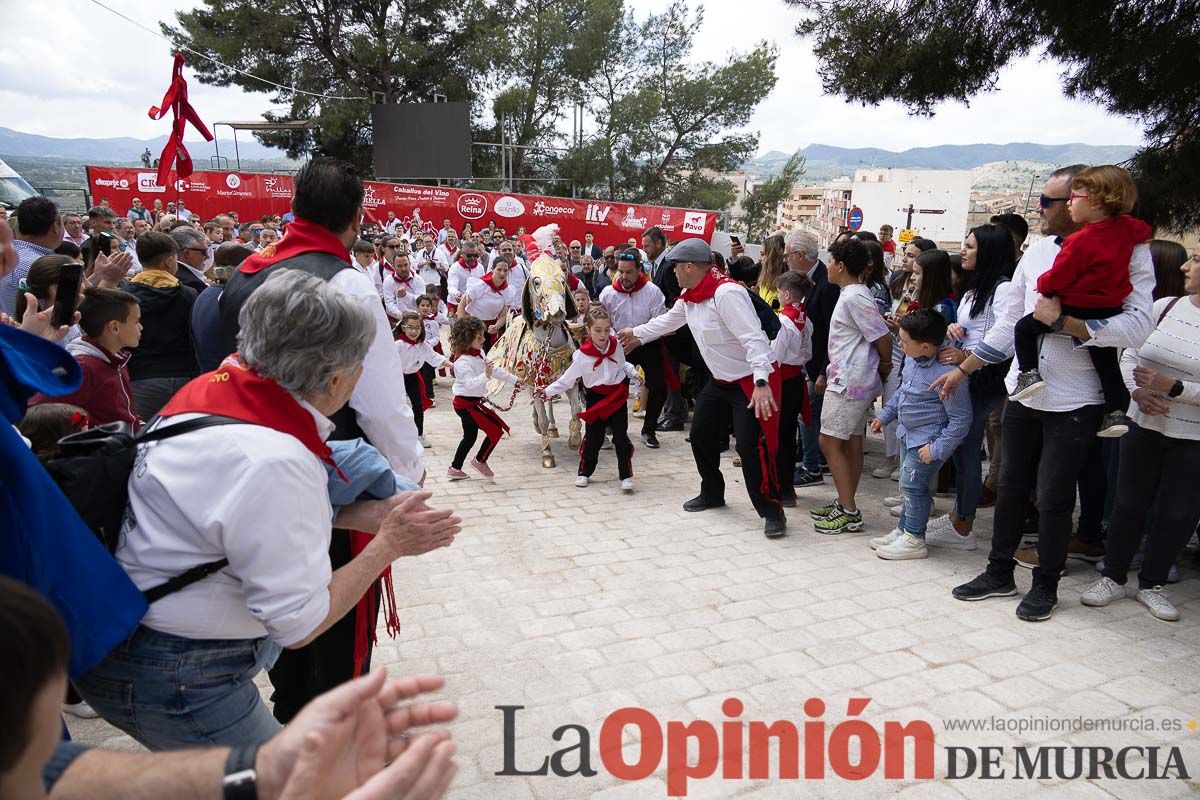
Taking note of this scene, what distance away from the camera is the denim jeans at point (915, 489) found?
15.2 feet

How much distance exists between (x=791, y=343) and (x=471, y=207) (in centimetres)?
1590

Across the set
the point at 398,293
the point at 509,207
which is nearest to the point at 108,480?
the point at 398,293

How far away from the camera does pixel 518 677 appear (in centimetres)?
333

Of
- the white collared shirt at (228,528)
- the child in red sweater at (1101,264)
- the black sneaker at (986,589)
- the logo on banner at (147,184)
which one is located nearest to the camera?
the white collared shirt at (228,528)

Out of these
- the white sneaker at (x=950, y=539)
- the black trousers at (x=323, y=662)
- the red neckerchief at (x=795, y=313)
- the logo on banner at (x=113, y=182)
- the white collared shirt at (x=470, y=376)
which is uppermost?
the logo on banner at (x=113, y=182)

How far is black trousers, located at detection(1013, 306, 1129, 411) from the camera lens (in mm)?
3622

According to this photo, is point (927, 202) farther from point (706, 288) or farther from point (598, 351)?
point (706, 288)

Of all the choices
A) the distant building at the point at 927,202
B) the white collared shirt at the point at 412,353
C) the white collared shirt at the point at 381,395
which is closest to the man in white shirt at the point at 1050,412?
the white collared shirt at the point at 381,395

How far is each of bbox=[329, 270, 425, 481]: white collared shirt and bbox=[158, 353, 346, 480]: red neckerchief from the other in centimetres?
73

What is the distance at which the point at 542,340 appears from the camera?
6926mm

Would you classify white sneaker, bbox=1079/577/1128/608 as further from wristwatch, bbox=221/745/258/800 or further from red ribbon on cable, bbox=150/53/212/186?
red ribbon on cable, bbox=150/53/212/186

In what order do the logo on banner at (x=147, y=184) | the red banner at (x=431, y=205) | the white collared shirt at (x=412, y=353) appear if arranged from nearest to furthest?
the white collared shirt at (x=412, y=353), the logo on banner at (x=147, y=184), the red banner at (x=431, y=205)

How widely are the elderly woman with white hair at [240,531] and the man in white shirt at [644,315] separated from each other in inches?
222

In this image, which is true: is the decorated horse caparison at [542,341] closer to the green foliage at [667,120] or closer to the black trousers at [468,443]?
the black trousers at [468,443]
